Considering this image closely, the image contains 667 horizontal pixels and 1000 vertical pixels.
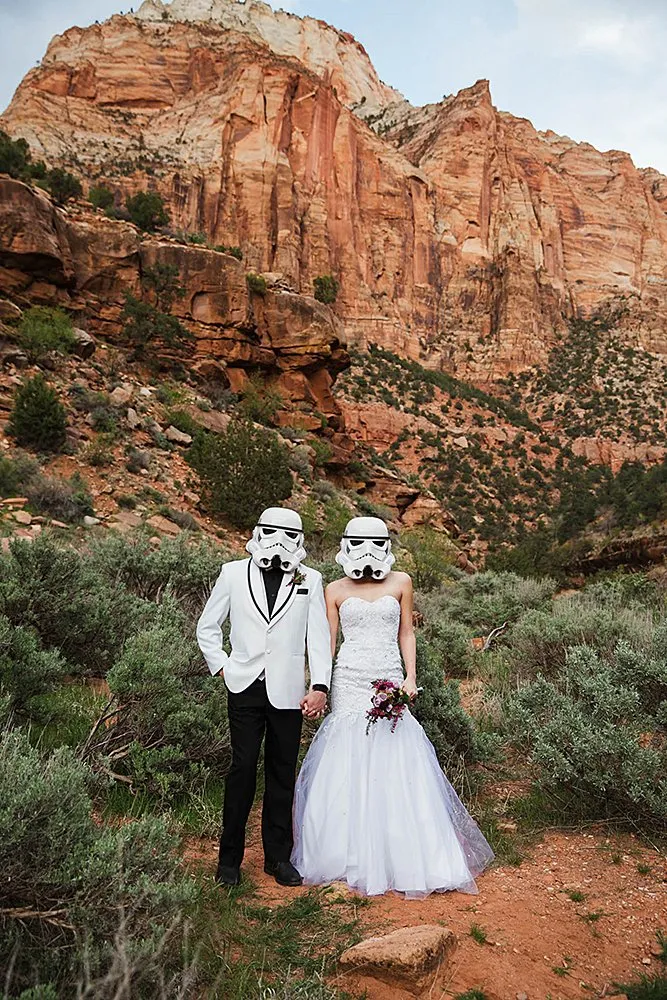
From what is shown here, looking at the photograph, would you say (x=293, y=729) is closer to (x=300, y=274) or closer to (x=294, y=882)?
(x=294, y=882)

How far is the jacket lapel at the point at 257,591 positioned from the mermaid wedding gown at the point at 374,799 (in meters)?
0.56

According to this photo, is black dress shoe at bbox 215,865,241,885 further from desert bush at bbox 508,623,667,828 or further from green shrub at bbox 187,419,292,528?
green shrub at bbox 187,419,292,528

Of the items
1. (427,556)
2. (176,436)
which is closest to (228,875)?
(427,556)

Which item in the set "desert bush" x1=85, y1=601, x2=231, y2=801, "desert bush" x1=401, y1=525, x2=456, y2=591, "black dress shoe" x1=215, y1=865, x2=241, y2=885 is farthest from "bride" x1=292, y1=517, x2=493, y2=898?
"desert bush" x1=401, y1=525, x2=456, y2=591

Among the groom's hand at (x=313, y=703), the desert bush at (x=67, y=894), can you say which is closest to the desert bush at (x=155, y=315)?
the groom's hand at (x=313, y=703)

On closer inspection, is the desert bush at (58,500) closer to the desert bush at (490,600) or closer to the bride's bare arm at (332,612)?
the desert bush at (490,600)

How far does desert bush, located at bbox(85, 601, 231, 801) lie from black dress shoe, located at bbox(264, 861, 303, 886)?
0.72 meters

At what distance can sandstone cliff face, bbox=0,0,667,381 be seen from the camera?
2165 inches

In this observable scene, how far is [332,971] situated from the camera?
264 cm

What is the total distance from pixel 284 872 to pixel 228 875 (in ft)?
1.02

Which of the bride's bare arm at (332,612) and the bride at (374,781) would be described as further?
the bride's bare arm at (332,612)

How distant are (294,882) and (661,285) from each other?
8265cm

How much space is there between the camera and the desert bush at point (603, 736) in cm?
391

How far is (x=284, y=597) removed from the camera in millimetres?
3488
